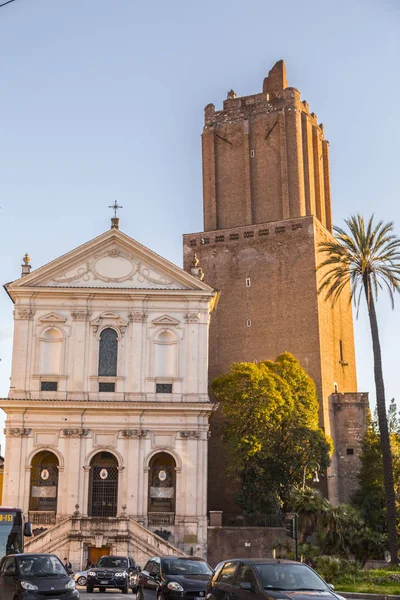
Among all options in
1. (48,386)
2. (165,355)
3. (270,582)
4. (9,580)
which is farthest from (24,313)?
(270,582)

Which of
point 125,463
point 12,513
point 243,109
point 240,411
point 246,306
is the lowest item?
point 12,513

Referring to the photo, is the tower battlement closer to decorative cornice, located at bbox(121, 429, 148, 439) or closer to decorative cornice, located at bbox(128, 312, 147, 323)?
decorative cornice, located at bbox(128, 312, 147, 323)

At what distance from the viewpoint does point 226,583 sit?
52.4 feet

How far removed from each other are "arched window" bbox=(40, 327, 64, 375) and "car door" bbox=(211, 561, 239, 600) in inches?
1176

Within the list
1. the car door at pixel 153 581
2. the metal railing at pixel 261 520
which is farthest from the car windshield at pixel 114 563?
the metal railing at pixel 261 520

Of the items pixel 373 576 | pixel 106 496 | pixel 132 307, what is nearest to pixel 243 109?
pixel 132 307

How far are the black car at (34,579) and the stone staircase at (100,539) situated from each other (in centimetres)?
2084

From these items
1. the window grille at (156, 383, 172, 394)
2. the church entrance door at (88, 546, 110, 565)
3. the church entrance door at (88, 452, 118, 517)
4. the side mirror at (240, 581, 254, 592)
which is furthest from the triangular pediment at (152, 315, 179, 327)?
the side mirror at (240, 581, 254, 592)

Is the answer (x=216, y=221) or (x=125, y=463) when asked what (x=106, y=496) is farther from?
(x=216, y=221)

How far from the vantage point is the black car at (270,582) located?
562 inches

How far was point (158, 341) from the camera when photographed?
4609cm

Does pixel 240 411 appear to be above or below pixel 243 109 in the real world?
below

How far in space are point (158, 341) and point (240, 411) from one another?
6014 mm

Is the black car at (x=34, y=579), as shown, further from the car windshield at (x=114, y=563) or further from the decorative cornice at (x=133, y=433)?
the decorative cornice at (x=133, y=433)
